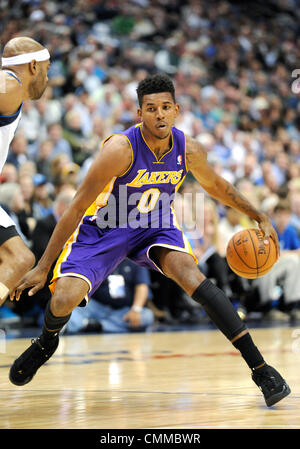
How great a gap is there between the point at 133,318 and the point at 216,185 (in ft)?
12.2

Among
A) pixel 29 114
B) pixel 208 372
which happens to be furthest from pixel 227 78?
pixel 208 372

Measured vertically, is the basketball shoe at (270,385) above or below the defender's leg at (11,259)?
below

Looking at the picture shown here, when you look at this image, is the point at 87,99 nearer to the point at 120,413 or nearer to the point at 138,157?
the point at 138,157

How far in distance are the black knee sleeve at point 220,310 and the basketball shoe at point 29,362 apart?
0.84 metres

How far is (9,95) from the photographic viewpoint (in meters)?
3.52

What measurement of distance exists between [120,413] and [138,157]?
1.34 meters

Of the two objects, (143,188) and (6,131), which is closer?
(6,131)

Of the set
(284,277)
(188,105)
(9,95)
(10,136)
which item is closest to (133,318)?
(284,277)

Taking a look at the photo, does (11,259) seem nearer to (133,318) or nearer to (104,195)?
(104,195)

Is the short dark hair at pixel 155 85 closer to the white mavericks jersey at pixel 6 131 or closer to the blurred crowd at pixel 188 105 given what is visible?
the white mavericks jersey at pixel 6 131

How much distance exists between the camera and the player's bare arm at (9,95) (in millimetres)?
3508

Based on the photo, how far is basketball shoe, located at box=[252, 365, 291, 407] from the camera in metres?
3.47

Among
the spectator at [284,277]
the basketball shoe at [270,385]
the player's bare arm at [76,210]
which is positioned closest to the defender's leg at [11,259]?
the player's bare arm at [76,210]

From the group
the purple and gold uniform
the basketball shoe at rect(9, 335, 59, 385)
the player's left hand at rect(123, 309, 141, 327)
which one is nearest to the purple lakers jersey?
the purple and gold uniform
